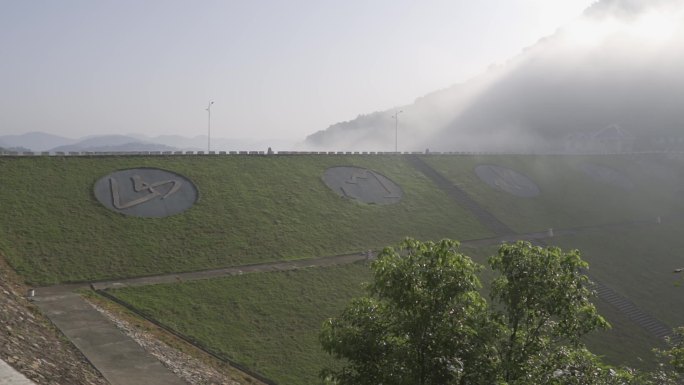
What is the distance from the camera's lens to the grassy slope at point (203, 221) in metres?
33.5

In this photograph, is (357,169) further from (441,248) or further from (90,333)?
(441,248)

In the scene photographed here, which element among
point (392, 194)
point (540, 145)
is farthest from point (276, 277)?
point (540, 145)

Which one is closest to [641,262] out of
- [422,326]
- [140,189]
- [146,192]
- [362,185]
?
[362,185]

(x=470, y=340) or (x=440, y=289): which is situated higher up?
(x=440, y=289)

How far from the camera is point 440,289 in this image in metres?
12.1

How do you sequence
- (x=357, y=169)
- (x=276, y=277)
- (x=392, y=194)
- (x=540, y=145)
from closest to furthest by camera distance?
(x=276, y=277) → (x=392, y=194) → (x=357, y=169) → (x=540, y=145)

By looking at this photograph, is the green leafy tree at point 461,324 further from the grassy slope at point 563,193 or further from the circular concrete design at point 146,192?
the grassy slope at point 563,193

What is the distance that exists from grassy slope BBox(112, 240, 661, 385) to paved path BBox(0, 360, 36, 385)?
12.1 meters

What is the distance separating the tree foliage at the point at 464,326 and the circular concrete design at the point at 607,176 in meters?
71.7

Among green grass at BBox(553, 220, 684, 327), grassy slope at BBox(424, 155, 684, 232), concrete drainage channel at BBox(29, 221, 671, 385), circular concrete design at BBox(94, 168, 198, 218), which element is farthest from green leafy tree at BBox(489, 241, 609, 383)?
grassy slope at BBox(424, 155, 684, 232)

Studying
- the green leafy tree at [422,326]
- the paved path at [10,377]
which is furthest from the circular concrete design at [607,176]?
the paved path at [10,377]

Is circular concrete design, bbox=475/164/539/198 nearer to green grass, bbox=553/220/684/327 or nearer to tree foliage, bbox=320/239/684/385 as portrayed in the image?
green grass, bbox=553/220/684/327

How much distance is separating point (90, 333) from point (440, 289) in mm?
18471

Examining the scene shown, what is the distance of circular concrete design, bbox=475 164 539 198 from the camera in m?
63.6
